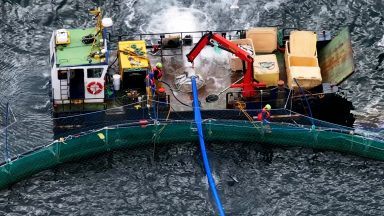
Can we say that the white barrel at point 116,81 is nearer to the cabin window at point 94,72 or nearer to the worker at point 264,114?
the cabin window at point 94,72

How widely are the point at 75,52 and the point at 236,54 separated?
9882 mm

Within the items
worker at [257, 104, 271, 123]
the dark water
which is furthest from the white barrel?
worker at [257, 104, 271, 123]

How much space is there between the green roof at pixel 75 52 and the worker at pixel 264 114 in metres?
10.3

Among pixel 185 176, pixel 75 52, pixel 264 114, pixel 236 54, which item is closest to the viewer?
pixel 185 176

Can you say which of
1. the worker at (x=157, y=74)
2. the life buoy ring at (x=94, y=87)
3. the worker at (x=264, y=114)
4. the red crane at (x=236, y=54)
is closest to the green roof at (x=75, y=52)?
the life buoy ring at (x=94, y=87)

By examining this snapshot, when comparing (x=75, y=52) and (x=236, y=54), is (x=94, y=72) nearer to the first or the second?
(x=75, y=52)

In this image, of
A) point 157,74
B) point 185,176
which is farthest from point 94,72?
point 185,176

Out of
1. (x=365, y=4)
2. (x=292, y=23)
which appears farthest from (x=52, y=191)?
(x=365, y=4)

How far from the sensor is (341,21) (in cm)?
6262

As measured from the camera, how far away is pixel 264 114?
4962 cm

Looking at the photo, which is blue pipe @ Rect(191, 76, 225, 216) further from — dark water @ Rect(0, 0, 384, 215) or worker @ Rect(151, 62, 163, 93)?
worker @ Rect(151, 62, 163, 93)

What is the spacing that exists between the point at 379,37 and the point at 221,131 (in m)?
17.2

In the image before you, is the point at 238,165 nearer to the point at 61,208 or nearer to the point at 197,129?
the point at 197,129

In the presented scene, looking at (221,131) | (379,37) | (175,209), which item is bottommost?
(175,209)
